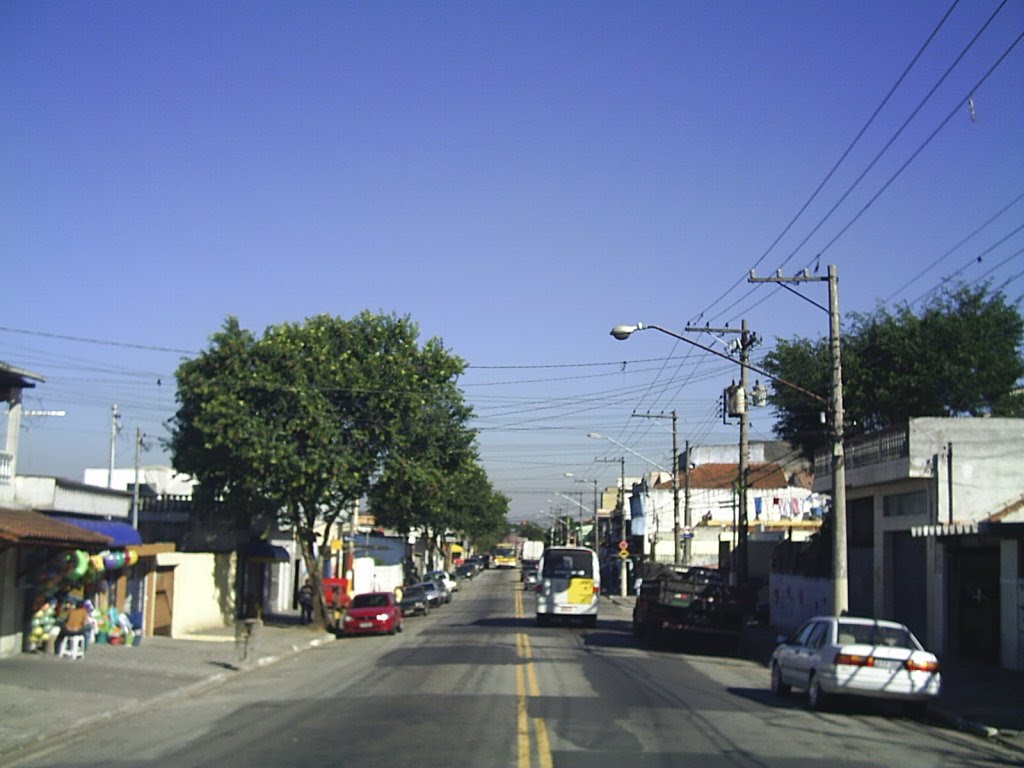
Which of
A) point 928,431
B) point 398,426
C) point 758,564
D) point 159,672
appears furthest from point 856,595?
point 758,564

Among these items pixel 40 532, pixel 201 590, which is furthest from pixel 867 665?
pixel 201 590

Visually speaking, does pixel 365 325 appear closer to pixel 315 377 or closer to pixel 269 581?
pixel 315 377

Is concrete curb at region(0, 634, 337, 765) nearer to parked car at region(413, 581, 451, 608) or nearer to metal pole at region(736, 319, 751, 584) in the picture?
metal pole at region(736, 319, 751, 584)

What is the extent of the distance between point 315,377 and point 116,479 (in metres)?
35.9

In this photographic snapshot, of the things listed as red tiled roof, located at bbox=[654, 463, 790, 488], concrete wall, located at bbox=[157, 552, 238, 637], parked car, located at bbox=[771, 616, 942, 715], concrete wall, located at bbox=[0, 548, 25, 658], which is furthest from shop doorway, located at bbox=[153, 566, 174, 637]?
red tiled roof, located at bbox=[654, 463, 790, 488]

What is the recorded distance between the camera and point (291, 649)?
32.5 meters

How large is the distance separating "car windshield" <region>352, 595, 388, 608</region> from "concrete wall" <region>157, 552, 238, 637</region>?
520 centimetres

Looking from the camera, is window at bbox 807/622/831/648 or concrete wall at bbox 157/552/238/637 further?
concrete wall at bbox 157/552/238/637

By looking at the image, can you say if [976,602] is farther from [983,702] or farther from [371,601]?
[371,601]

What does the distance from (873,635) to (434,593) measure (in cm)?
4307

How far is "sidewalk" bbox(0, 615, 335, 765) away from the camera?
628 inches

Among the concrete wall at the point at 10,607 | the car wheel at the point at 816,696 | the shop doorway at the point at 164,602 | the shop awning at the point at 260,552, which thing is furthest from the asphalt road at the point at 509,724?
the shop awning at the point at 260,552

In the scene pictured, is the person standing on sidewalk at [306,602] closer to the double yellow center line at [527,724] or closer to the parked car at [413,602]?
the parked car at [413,602]

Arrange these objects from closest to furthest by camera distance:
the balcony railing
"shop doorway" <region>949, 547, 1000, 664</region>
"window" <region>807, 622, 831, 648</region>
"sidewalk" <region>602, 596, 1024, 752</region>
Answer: "sidewalk" <region>602, 596, 1024, 752</region>, "window" <region>807, 622, 831, 648</region>, "shop doorway" <region>949, 547, 1000, 664</region>, the balcony railing
